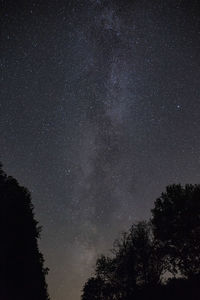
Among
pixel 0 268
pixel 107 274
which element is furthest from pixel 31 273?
pixel 107 274

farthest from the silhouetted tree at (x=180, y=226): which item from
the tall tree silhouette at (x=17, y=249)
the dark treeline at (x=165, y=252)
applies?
the tall tree silhouette at (x=17, y=249)

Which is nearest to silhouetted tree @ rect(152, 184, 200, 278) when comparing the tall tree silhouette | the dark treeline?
the dark treeline

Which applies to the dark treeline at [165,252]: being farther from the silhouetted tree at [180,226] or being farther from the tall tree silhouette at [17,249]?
the tall tree silhouette at [17,249]

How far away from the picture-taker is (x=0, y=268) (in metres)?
27.8

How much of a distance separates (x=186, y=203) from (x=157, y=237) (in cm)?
666

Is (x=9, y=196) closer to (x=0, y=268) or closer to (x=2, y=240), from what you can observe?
(x=2, y=240)

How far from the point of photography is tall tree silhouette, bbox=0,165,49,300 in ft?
93.2

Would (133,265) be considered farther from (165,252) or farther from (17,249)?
(17,249)

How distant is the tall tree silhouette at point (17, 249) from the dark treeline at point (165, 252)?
12.5 meters

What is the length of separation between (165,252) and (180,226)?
493cm

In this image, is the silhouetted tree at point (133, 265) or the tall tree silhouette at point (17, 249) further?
the silhouetted tree at point (133, 265)

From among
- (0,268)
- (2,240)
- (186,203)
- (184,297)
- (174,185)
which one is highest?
(174,185)

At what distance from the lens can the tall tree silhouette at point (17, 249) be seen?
28422 millimetres

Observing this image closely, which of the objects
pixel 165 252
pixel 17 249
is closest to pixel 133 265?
pixel 165 252
